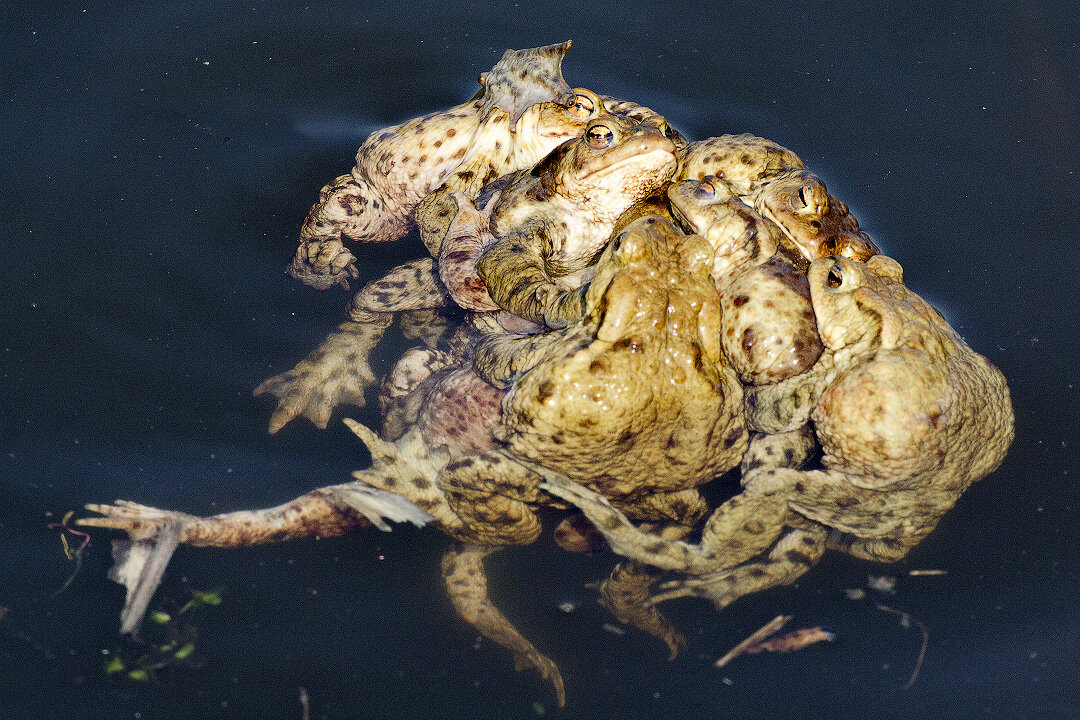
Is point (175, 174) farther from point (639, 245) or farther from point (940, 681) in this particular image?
point (940, 681)

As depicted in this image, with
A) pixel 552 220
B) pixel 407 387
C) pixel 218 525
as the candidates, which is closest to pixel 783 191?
pixel 552 220

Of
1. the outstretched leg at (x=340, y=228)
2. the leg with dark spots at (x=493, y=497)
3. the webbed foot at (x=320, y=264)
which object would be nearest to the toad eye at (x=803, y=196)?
the leg with dark spots at (x=493, y=497)

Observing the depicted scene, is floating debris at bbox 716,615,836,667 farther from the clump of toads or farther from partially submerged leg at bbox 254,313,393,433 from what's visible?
partially submerged leg at bbox 254,313,393,433

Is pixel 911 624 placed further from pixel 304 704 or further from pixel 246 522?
pixel 246 522

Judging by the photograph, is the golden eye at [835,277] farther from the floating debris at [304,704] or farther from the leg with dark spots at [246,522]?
the floating debris at [304,704]

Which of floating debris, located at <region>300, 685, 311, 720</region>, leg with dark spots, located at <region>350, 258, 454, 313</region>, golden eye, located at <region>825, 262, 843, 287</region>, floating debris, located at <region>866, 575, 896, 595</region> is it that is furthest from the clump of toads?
floating debris, located at <region>300, 685, 311, 720</region>

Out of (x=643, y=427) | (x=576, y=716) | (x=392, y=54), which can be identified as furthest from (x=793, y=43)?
(x=576, y=716)
